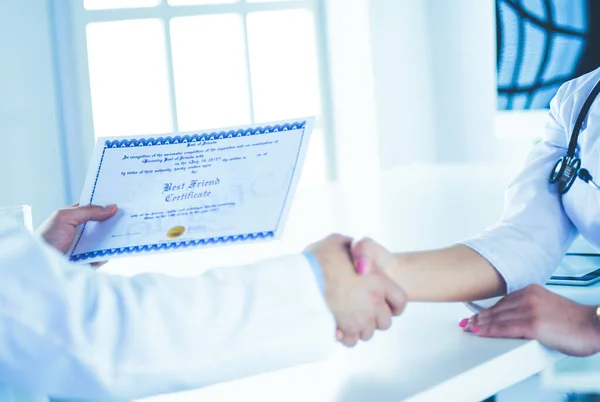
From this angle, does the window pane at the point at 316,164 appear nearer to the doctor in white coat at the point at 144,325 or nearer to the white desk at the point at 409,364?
the white desk at the point at 409,364

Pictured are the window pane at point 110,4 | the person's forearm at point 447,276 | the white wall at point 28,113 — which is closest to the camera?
the person's forearm at point 447,276

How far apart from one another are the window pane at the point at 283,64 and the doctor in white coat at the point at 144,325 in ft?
9.20

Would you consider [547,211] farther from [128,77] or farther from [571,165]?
[128,77]

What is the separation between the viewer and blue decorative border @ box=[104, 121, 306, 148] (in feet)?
3.09

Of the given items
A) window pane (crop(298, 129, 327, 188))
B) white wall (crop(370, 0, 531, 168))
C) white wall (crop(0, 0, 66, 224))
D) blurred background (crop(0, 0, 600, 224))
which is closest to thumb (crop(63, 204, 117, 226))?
blurred background (crop(0, 0, 600, 224))

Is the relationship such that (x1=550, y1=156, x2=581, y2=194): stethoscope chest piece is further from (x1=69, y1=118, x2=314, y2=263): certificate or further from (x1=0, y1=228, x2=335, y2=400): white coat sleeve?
(x1=0, y1=228, x2=335, y2=400): white coat sleeve

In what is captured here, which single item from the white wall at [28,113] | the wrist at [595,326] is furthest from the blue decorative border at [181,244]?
the white wall at [28,113]

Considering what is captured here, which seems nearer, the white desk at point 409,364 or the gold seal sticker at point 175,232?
the white desk at point 409,364

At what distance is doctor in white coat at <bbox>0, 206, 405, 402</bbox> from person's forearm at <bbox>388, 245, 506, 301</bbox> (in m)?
0.24

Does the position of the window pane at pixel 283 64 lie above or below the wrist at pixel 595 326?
above

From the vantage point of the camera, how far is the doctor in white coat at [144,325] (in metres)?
0.61

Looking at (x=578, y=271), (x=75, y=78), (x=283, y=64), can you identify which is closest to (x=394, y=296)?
(x=578, y=271)

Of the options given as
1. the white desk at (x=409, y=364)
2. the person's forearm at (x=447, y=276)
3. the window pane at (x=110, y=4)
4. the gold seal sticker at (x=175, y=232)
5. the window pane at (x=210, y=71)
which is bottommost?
the white desk at (x=409, y=364)

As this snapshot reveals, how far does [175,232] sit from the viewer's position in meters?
0.90
